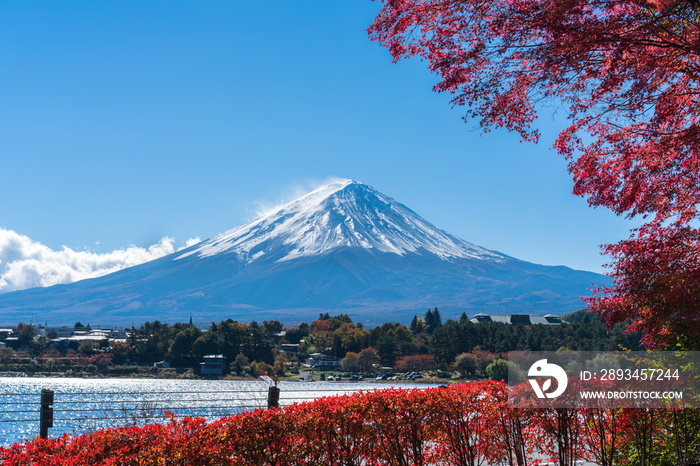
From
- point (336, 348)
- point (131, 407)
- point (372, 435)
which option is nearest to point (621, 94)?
point (372, 435)

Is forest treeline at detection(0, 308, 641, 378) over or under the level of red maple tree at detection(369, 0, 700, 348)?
under

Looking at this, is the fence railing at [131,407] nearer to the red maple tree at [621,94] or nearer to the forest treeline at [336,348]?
the red maple tree at [621,94]

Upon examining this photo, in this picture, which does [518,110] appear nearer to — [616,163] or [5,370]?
[616,163]

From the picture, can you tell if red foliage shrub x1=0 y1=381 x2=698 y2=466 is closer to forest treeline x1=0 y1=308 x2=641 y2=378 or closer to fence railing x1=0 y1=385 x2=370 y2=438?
fence railing x1=0 y1=385 x2=370 y2=438

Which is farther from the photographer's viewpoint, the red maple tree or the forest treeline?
the forest treeline

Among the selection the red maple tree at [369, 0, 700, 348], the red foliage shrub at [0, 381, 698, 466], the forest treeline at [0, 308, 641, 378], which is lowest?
the forest treeline at [0, 308, 641, 378]

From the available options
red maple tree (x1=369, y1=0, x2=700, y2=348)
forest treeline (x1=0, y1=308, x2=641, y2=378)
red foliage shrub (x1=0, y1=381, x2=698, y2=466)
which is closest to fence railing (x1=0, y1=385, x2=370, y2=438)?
red foliage shrub (x1=0, y1=381, x2=698, y2=466)

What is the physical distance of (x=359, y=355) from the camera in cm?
6112

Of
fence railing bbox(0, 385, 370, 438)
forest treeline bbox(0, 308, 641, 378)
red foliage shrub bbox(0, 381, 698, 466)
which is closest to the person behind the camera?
red foliage shrub bbox(0, 381, 698, 466)

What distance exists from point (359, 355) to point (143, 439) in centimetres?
5851

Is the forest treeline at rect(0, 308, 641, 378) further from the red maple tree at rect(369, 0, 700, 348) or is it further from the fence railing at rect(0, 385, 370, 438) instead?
the red maple tree at rect(369, 0, 700, 348)

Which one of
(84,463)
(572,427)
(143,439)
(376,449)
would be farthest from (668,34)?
(84,463)

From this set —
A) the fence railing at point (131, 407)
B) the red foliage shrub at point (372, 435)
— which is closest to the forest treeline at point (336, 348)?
the fence railing at point (131, 407)

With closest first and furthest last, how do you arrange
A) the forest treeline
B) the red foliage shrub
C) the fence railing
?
the red foliage shrub → the fence railing → the forest treeline
